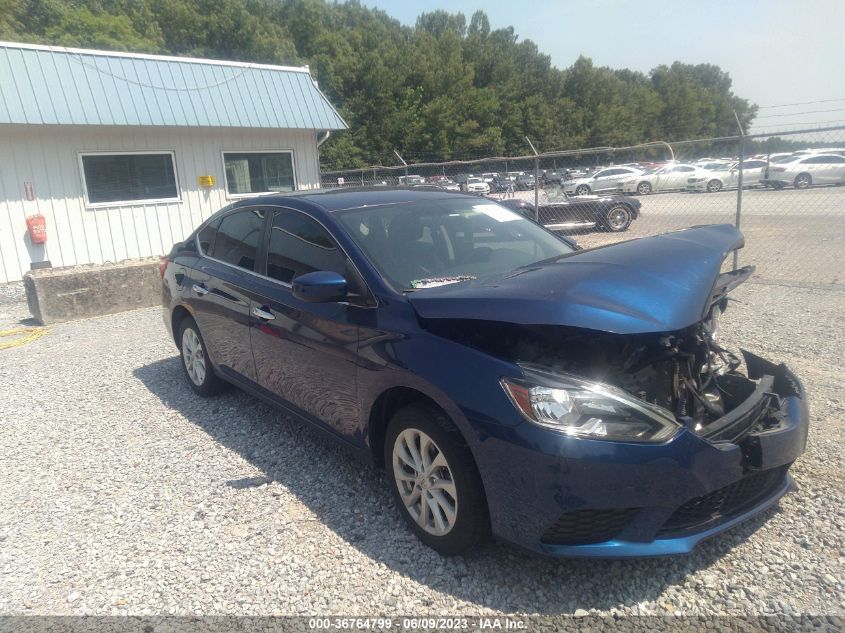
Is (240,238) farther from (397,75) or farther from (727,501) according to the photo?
(397,75)

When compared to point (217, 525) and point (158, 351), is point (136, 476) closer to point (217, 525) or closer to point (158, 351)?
point (217, 525)

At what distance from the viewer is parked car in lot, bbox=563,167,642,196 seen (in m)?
24.6

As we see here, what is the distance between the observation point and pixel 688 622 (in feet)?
7.82

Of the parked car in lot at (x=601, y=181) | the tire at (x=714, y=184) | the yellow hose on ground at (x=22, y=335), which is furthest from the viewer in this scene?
the parked car in lot at (x=601, y=181)

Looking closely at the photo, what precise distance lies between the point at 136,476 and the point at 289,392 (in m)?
1.13

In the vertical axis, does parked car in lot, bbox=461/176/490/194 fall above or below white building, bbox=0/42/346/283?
below

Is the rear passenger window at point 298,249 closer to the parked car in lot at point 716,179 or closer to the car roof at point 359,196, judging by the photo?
the car roof at point 359,196

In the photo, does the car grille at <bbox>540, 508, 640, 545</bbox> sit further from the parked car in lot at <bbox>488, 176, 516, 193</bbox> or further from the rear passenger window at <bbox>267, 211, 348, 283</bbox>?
the parked car in lot at <bbox>488, 176, 516, 193</bbox>

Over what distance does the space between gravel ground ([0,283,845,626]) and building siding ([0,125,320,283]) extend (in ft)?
20.1

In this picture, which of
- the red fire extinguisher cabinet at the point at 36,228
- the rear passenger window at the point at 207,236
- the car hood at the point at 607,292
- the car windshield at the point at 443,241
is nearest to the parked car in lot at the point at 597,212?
the red fire extinguisher cabinet at the point at 36,228

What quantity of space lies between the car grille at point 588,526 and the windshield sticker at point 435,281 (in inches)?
52.5

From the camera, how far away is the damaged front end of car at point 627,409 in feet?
7.61

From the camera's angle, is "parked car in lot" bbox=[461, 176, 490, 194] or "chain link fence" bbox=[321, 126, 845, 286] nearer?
"chain link fence" bbox=[321, 126, 845, 286]

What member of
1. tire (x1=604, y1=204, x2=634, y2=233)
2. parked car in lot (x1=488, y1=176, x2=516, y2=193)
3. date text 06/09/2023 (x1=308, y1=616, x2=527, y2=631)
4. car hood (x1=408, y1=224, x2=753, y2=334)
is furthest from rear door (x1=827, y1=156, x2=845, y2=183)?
date text 06/09/2023 (x1=308, y1=616, x2=527, y2=631)
